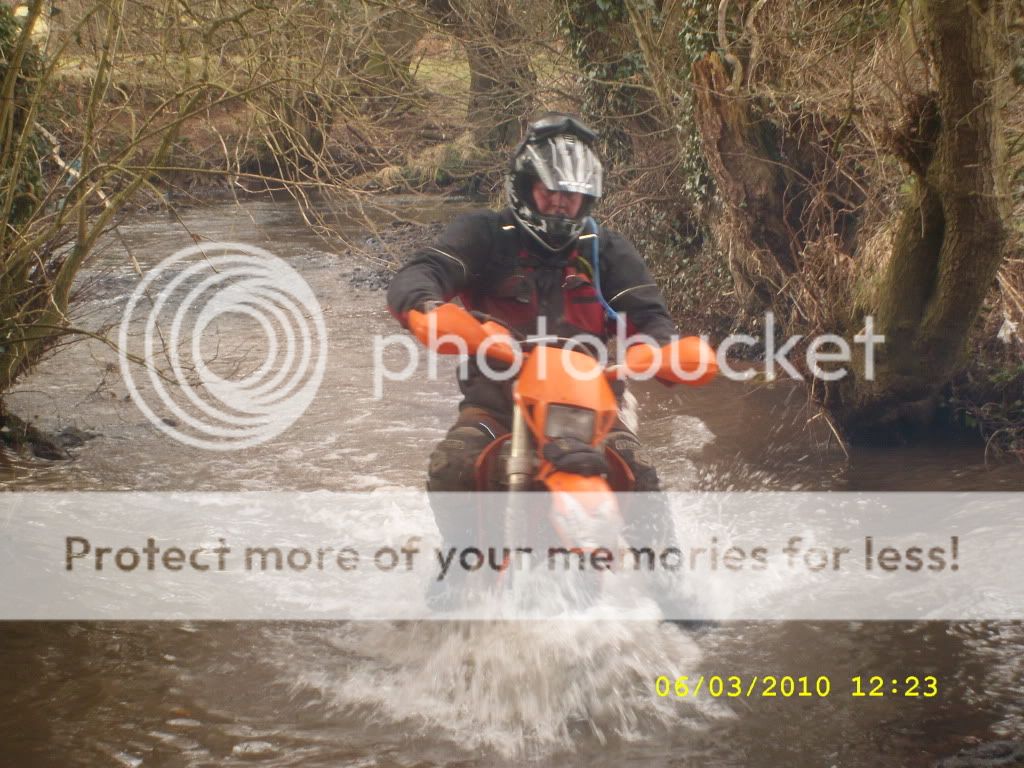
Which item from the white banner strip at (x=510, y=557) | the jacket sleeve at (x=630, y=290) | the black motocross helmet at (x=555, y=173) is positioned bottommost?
the white banner strip at (x=510, y=557)

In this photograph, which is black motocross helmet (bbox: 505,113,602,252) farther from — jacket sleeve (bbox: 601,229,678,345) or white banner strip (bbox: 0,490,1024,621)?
white banner strip (bbox: 0,490,1024,621)

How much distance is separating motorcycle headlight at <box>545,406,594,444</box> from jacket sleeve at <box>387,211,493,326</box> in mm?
876

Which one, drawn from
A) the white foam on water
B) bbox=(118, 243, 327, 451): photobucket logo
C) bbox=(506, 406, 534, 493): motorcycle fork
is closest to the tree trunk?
the white foam on water

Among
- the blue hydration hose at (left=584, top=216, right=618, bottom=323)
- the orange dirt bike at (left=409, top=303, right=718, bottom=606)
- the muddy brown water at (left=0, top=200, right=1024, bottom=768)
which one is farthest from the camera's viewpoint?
the blue hydration hose at (left=584, top=216, right=618, bottom=323)

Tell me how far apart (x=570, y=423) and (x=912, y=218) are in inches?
167

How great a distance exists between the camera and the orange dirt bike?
383cm

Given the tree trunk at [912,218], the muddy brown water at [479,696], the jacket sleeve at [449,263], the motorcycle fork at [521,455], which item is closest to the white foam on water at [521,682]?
the muddy brown water at [479,696]

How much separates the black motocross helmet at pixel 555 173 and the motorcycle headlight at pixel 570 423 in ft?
3.48

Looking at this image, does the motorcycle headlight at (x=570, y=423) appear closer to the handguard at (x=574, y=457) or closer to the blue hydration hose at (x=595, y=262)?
the handguard at (x=574, y=457)

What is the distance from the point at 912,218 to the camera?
725 cm

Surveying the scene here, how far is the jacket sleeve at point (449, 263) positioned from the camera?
4629 millimetres

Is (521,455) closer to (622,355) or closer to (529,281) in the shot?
(622,355)

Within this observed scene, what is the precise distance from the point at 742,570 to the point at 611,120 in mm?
8946

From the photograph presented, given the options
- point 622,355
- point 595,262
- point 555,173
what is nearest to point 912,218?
point 595,262
